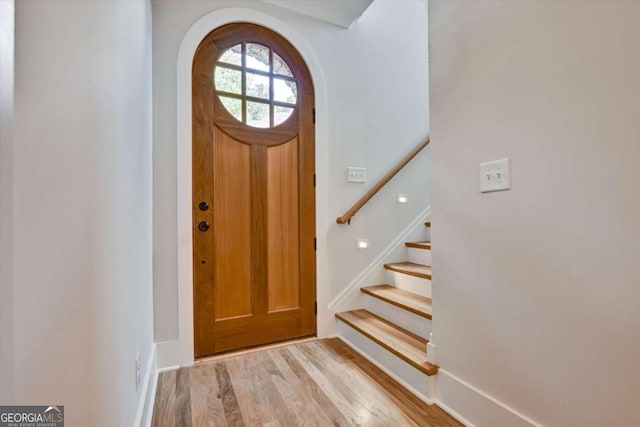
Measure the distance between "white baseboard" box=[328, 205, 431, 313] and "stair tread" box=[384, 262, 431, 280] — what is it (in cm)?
10

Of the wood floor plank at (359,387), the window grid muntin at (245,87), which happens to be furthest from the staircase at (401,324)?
the window grid muntin at (245,87)

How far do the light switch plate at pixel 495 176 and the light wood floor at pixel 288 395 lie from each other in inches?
44.4

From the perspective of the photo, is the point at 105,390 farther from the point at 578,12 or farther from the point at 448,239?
the point at 578,12

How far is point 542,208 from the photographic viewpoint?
1.10m

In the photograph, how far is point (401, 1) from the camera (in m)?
2.77

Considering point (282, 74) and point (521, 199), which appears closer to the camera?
point (521, 199)

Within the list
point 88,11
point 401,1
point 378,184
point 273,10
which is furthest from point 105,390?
point 401,1

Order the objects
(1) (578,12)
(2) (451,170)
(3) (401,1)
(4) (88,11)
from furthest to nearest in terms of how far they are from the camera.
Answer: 1. (3) (401,1)
2. (2) (451,170)
3. (1) (578,12)
4. (4) (88,11)

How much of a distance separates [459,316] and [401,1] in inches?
113

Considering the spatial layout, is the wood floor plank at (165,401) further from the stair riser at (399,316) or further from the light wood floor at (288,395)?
the stair riser at (399,316)

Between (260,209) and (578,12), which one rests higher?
(578,12)

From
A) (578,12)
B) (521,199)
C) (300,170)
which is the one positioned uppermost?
(578,12)

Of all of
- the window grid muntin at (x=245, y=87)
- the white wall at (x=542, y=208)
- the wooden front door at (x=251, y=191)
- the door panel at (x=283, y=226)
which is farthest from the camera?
the door panel at (x=283, y=226)

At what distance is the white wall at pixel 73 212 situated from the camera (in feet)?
1.63
